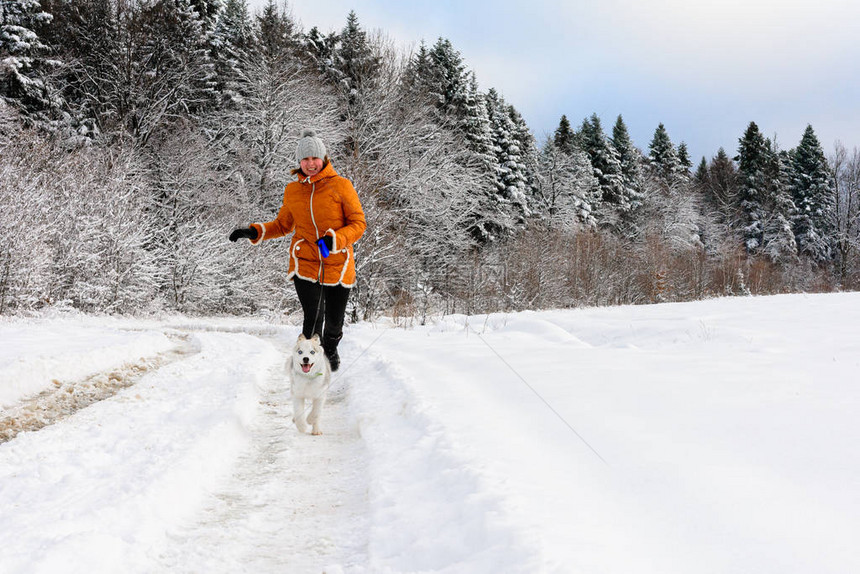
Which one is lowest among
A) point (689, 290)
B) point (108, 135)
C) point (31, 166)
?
point (689, 290)

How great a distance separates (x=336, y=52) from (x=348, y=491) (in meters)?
31.4

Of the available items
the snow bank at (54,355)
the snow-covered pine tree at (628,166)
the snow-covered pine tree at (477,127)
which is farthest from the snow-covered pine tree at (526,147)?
the snow bank at (54,355)

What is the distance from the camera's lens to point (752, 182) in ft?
166

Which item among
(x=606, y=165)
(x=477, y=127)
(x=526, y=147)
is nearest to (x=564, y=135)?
(x=606, y=165)

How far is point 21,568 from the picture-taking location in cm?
202

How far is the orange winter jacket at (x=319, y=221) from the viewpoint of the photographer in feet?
16.4

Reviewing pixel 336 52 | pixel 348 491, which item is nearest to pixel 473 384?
pixel 348 491

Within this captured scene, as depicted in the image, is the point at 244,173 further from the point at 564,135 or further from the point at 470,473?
the point at 564,135

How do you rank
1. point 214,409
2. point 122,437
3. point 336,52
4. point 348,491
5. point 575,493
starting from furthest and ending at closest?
1. point 336,52
2. point 214,409
3. point 122,437
4. point 348,491
5. point 575,493

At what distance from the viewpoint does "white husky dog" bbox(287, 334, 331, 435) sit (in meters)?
4.27

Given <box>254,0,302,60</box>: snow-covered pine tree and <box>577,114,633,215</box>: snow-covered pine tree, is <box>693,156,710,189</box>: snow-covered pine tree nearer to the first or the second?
<box>577,114,633,215</box>: snow-covered pine tree

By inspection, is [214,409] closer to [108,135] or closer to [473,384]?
[473,384]

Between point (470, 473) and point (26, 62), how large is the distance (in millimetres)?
25780

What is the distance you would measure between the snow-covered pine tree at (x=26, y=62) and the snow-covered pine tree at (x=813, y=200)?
56759 mm
